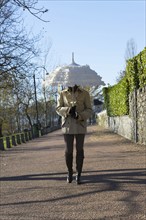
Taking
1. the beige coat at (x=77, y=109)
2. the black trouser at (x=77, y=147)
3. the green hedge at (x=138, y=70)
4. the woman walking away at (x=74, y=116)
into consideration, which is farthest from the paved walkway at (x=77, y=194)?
the green hedge at (x=138, y=70)

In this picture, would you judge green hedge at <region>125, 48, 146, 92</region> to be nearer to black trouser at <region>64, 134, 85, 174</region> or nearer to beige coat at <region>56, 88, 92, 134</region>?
beige coat at <region>56, 88, 92, 134</region>

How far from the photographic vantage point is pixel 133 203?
5027 mm

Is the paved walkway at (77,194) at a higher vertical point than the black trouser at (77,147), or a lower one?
lower

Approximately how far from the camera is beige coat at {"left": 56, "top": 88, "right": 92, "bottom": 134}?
648 centimetres

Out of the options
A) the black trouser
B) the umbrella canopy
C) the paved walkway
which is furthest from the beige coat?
the umbrella canopy

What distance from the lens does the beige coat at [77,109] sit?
648 centimetres

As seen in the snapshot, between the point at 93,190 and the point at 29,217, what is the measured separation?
161cm

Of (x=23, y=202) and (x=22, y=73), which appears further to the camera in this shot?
(x=22, y=73)

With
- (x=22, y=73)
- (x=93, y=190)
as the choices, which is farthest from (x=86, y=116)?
(x=22, y=73)

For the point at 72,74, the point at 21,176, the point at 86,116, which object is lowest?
the point at 21,176

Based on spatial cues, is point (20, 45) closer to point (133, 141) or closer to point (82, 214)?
point (133, 141)

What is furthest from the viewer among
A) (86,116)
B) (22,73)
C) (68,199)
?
(22,73)

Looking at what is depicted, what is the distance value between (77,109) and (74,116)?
153mm

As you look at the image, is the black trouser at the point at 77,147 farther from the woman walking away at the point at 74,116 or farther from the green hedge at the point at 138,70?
the green hedge at the point at 138,70
